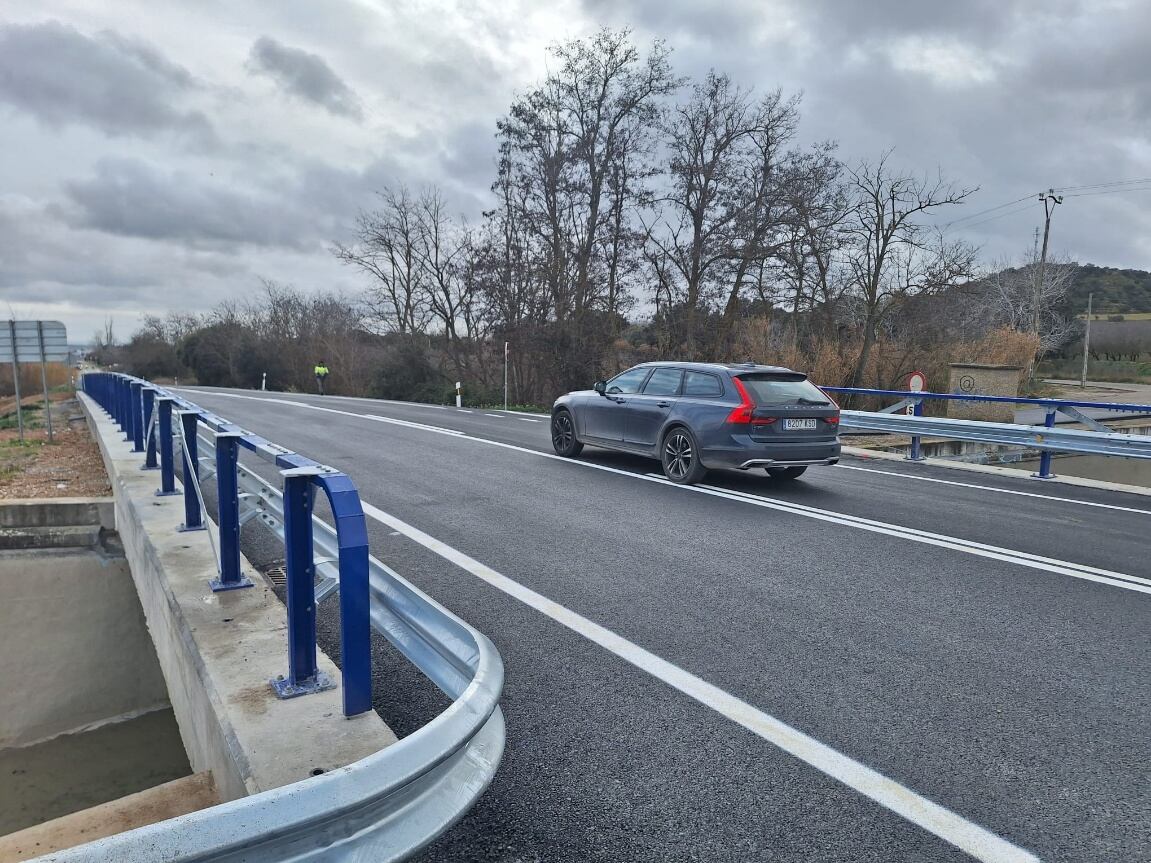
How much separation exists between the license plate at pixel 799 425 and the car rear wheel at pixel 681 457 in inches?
43.2

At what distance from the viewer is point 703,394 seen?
989 centimetres

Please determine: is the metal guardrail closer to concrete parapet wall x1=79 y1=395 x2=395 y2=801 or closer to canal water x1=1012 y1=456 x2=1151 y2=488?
canal water x1=1012 y1=456 x2=1151 y2=488

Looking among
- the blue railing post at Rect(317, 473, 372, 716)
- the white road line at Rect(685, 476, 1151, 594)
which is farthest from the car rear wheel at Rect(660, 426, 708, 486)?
the blue railing post at Rect(317, 473, 372, 716)

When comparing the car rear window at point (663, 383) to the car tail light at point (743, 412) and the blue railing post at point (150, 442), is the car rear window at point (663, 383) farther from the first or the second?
the blue railing post at point (150, 442)

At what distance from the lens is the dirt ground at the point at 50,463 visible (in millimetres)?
9883

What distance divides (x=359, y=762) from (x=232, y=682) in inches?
79.4

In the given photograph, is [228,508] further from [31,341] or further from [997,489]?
[31,341]

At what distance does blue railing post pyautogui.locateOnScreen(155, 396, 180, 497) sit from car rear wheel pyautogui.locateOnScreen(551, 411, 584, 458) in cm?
587

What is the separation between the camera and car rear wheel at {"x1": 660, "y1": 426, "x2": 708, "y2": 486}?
9.59 m

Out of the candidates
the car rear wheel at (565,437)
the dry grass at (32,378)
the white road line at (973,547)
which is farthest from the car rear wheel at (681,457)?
the dry grass at (32,378)

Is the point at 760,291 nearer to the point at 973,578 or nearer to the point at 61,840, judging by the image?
the point at 973,578

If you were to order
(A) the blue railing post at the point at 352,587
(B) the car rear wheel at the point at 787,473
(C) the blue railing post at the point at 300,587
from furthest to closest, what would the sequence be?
(B) the car rear wheel at the point at 787,473
(C) the blue railing post at the point at 300,587
(A) the blue railing post at the point at 352,587

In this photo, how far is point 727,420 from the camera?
30.6ft

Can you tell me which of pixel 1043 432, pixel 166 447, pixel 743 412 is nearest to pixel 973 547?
pixel 743 412
